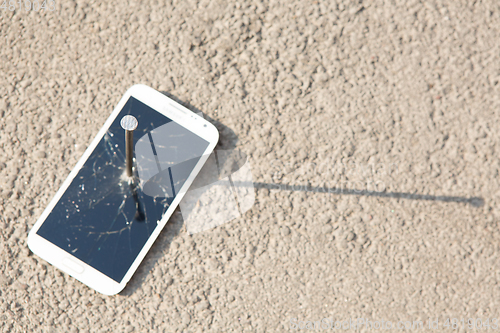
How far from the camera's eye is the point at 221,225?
0.73 meters

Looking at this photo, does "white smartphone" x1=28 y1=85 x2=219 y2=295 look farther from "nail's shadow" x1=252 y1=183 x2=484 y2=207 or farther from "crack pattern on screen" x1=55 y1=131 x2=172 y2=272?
"nail's shadow" x1=252 y1=183 x2=484 y2=207

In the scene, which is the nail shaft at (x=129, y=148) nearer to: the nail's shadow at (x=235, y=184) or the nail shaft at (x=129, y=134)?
the nail shaft at (x=129, y=134)

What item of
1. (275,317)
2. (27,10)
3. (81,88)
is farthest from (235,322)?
(27,10)

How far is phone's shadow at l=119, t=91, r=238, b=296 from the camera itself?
72cm

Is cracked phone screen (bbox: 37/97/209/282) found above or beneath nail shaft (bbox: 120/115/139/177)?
beneath

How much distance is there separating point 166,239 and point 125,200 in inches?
4.4

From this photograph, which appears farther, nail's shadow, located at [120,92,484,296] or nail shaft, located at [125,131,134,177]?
nail's shadow, located at [120,92,484,296]

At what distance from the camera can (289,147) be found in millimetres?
744

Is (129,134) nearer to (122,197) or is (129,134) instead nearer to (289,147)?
(122,197)

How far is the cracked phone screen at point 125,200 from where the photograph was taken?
2.35ft

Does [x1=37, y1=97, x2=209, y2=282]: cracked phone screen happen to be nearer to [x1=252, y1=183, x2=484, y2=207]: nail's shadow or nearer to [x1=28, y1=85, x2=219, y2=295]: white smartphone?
[x1=28, y1=85, x2=219, y2=295]: white smartphone

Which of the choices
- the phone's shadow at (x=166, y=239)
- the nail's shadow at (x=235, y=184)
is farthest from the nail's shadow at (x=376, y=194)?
the phone's shadow at (x=166, y=239)

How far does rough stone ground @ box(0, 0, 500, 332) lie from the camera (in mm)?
726

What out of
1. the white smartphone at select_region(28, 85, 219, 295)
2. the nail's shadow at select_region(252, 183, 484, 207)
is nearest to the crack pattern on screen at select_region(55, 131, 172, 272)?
the white smartphone at select_region(28, 85, 219, 295)
